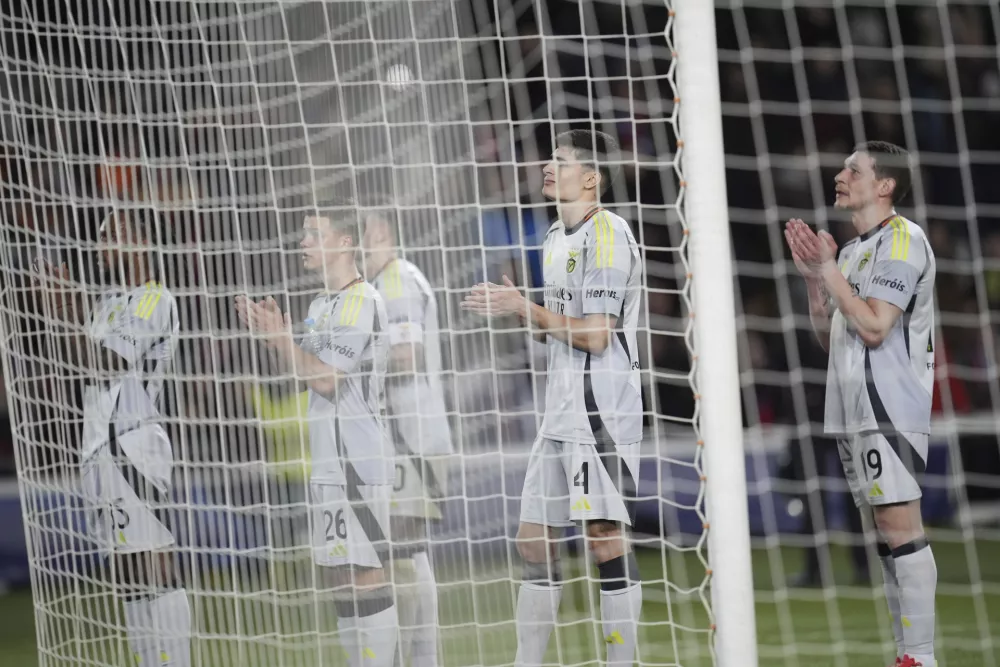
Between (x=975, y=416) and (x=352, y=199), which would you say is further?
(x=975, y=416)

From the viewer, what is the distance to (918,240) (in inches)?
141

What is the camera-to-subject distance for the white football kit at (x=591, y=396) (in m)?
3.36

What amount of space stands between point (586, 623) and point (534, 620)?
4.94 ft

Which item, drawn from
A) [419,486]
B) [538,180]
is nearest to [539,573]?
[419,486]

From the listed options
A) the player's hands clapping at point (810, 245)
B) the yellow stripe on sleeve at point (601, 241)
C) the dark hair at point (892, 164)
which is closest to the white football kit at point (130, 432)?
the yellow stripe on sleeve at point (601, 241)

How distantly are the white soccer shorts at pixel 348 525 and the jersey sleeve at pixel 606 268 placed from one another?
86 cm

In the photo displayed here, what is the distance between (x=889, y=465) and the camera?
3.54m

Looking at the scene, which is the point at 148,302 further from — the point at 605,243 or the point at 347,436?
the point at 605,243

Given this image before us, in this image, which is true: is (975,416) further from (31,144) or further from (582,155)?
(31,144)

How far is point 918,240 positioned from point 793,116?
4971 mm

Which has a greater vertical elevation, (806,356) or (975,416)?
(806,356)

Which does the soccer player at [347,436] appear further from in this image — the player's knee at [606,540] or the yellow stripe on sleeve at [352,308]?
the player's knee at [606,540]

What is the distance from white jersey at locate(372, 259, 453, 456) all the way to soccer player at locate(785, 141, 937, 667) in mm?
1215

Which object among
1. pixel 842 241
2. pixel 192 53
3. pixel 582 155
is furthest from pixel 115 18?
pixel 842 241
